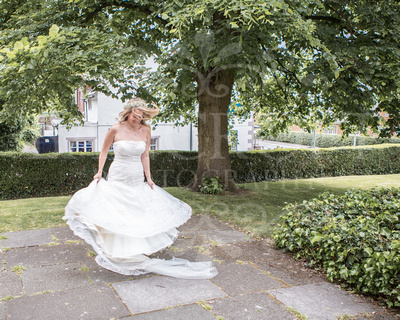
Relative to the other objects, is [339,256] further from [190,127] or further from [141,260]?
[190,127]

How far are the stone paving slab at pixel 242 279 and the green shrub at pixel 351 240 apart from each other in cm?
83

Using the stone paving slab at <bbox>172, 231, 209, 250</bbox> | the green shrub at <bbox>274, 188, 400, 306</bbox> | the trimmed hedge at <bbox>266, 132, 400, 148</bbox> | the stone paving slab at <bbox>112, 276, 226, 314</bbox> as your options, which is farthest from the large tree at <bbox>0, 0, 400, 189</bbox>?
the trimmed hedge at <bbox>266, 132, 400, 148</bbox>

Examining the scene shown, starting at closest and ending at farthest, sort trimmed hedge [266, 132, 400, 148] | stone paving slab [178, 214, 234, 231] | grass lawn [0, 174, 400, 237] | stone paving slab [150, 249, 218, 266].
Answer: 1. stone paving slab [150, 249, 218, 266]
2. stone paving slab [178, 214, 234, 231]
3. grass lawn [0, 174, 400, 237]
4. trimmed hedge [266, 132, 400, 148]

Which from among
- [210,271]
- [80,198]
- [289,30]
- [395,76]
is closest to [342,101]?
[395,76]

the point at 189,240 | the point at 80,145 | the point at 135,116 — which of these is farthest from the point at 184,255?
the point at 80,145

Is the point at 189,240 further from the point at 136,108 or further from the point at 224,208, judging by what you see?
the point at 224,208

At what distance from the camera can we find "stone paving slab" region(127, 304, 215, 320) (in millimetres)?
3873

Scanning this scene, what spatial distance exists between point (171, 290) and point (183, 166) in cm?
1075

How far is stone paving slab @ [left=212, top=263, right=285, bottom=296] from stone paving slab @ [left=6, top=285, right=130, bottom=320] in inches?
53.7

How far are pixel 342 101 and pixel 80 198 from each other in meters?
7.26

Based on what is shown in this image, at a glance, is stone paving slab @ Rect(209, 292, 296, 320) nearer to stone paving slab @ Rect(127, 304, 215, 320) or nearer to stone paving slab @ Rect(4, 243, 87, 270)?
stone paving slab @ Rect(127, 304, 215, 320)

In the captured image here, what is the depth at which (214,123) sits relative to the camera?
461 inches

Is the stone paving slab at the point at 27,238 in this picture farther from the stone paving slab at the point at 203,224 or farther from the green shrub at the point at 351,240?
the green shrub at the point at 351,240

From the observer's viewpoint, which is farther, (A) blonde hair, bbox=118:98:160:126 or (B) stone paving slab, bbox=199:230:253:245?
(B) stone paving slab, bbox=199:230:253:245
